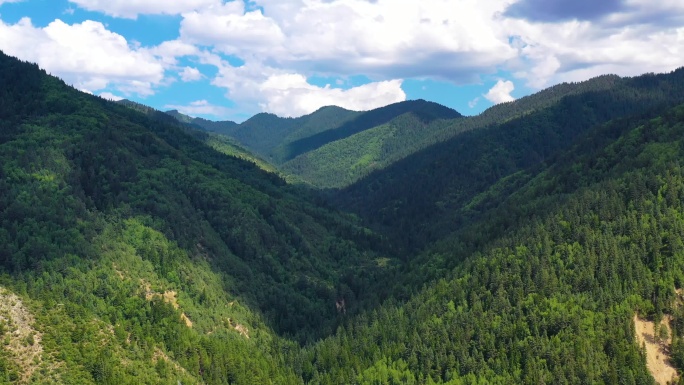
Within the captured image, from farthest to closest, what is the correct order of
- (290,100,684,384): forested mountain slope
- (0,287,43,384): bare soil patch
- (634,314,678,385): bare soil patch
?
(290,100,684,384): forested mountain slope, (634,314,678,385): bare soil patch, (0,287,43,384): bare soil patch

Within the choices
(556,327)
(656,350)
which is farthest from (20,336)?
(656,350)

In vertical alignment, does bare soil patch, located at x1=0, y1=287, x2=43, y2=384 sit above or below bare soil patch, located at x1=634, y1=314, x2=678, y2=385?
above

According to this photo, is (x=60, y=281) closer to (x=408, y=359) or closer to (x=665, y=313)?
(x=408, y=359)

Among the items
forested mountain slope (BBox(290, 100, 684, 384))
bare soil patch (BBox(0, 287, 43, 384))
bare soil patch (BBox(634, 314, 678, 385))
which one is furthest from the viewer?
forested mountain slope (BBox(290, 100, 684, 384))

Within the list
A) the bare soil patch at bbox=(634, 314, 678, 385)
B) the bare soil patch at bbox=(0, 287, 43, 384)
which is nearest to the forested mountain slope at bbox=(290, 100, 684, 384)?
the bare soil patch at bbox=(634, 314, 678, 385)

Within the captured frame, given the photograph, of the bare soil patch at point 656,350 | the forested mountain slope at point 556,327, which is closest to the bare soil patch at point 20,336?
the forested mountain slope at point 556,327

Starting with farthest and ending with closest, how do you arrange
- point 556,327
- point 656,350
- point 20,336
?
point 556,327 < point 656,350 < point 20,336

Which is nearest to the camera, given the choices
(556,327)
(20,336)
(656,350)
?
(20,336)

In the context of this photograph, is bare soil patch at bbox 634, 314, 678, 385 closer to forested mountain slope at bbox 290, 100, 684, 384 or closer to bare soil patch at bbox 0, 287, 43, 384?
forested mountain slope at bbox 290, 100, 684, 384

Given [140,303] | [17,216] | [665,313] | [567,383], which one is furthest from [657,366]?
[17,216]

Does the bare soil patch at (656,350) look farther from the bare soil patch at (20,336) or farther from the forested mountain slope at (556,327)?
the bare soil patch at (20,336)

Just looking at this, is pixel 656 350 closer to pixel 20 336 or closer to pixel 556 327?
pixel 556 327
